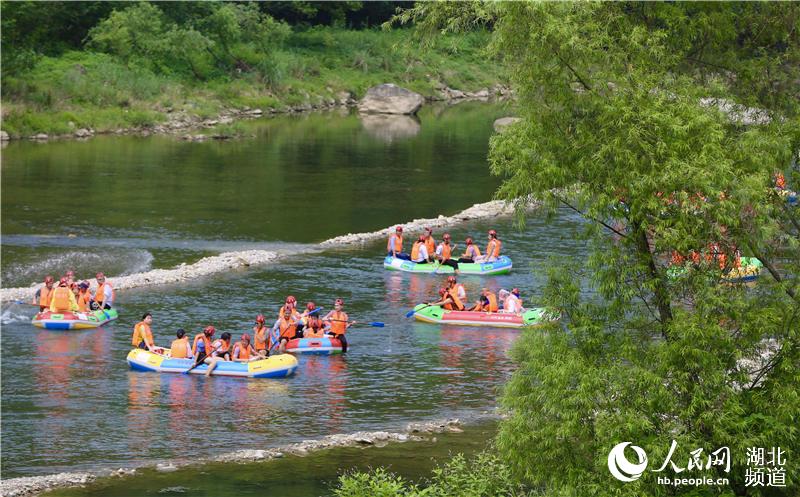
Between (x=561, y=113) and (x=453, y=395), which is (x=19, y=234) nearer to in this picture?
(x=453, y=395)

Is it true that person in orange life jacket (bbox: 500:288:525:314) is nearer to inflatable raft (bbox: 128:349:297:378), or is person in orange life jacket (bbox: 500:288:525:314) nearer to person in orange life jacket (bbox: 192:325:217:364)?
inflatable raft (bbox: 128:349:297:378)

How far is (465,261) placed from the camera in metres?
34.8

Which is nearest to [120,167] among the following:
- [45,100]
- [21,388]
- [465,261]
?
[45,100]

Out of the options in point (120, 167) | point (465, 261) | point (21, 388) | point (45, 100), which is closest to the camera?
point (21, 388)

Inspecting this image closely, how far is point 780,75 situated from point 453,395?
1031cm

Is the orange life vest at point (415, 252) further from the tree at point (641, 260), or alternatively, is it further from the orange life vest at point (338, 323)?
the tree at point (641, 260)

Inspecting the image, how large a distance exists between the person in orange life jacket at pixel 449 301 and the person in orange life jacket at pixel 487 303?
17.0 inches

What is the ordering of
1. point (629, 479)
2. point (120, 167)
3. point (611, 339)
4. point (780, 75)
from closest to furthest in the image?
point (629, 479)
point (611, 339)
point (780, 75)
point (120, 167)

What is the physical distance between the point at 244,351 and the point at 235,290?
678cm

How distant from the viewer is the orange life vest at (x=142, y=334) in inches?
1011

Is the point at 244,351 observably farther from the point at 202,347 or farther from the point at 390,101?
the point at 390,101

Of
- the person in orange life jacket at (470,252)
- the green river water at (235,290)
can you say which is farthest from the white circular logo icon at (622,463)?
the person in orange life jacket at (470,252)

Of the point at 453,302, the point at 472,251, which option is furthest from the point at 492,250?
the point at 453,302

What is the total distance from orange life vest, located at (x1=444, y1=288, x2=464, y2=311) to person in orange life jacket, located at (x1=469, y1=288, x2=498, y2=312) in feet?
1.32
